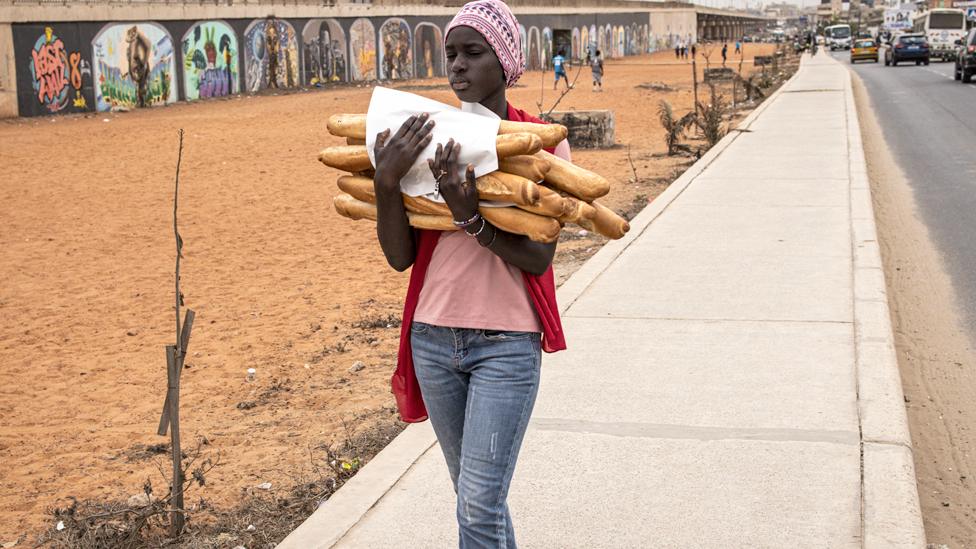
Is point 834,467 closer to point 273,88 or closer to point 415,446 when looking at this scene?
point 415,446

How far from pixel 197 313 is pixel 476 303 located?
618cm

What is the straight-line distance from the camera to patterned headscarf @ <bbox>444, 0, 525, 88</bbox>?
8.69ft

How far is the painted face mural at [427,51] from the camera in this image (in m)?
48.2

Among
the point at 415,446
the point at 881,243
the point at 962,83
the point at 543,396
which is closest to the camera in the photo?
the point at 415,446

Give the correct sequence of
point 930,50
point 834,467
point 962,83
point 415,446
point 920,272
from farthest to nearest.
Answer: point 930,50 → point 962,83 → point 920,272 → point 415,446 → point 834,467

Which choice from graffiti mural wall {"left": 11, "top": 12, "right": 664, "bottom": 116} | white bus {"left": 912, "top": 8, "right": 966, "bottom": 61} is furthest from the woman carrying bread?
white bus {"left": 912, "top": 8, "right": 966, "bottom": 61}

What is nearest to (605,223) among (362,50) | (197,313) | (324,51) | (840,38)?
(197,313)

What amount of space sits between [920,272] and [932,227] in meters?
2.13

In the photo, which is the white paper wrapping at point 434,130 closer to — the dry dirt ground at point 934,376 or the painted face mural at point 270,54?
the dry dirt ground at point 934,376

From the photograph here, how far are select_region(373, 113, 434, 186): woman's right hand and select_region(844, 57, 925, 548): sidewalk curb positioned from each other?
2079 mm

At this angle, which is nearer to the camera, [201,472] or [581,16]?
[201,472]

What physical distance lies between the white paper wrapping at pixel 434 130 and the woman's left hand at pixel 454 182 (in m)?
0.03

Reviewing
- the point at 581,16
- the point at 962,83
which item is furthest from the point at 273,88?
the point at 581,16

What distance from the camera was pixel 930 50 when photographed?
181 ft
